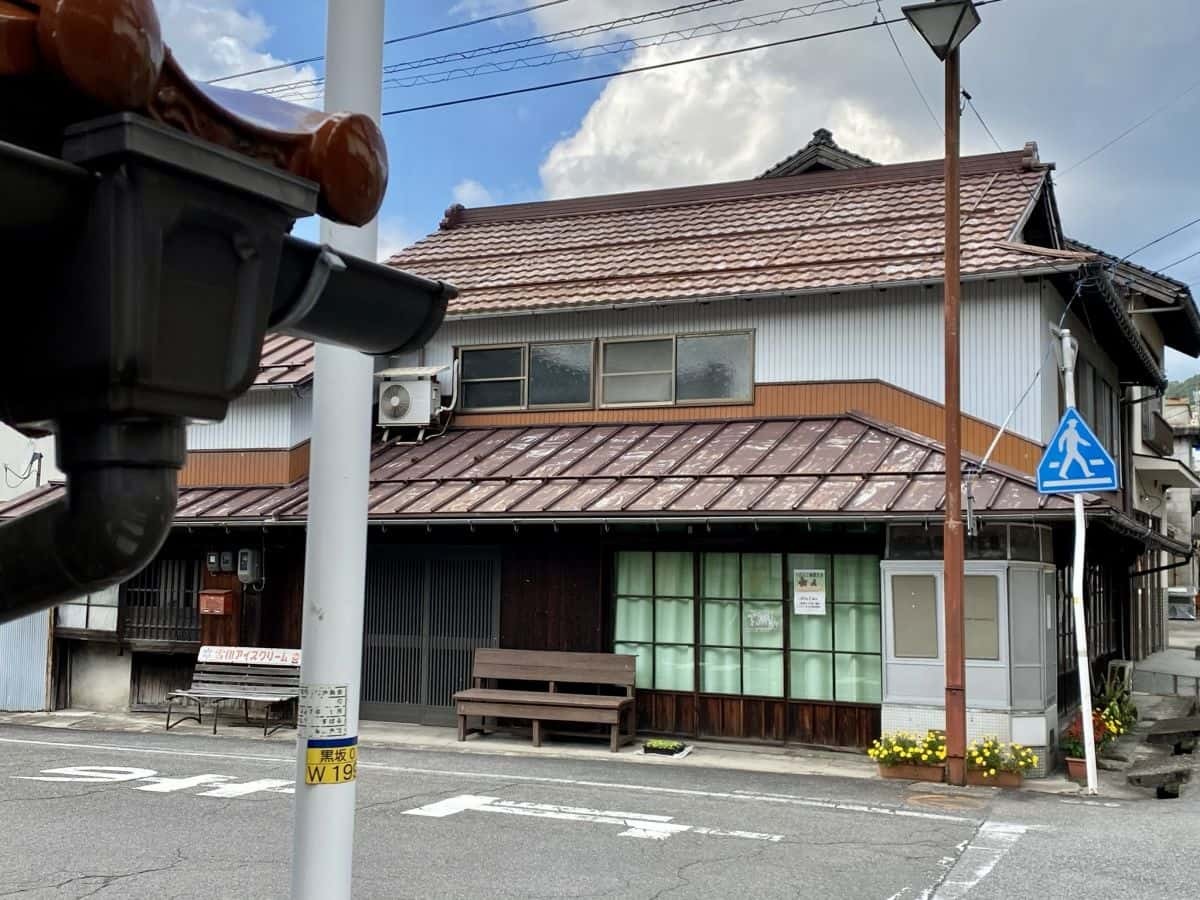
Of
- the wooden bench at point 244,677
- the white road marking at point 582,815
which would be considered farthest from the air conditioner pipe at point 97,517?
the wooden bench at point 244,677

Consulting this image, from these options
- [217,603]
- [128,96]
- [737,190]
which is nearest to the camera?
[128,96]

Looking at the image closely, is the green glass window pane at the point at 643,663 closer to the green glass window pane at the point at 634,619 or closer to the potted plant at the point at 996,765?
the green glass window pane at the point at 634,619

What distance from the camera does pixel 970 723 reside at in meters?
12.1

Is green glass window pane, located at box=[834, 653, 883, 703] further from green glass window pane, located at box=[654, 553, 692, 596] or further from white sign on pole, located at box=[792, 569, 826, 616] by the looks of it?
green glass window pane, located at box=[654, 553, 692, 596]

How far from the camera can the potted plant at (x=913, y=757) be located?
11.6m

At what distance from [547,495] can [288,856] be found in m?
6.59

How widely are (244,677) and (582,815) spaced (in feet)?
23.2

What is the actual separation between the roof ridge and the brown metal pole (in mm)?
5540

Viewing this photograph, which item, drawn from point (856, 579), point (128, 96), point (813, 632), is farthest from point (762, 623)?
point (128, 96)

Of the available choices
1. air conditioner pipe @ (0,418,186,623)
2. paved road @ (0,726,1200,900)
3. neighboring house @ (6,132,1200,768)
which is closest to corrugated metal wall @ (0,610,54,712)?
neighboring house @ (6,132,1200,768)

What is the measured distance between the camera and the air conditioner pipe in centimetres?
157

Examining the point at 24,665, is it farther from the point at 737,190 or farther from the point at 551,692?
the point at 737,190

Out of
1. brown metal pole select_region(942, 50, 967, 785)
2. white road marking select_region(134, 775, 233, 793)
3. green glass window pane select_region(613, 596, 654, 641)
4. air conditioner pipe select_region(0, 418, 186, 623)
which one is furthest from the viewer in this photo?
green glass window pane select_region(613, 596, 654, 641)

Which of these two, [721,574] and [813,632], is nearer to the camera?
[813,632]
